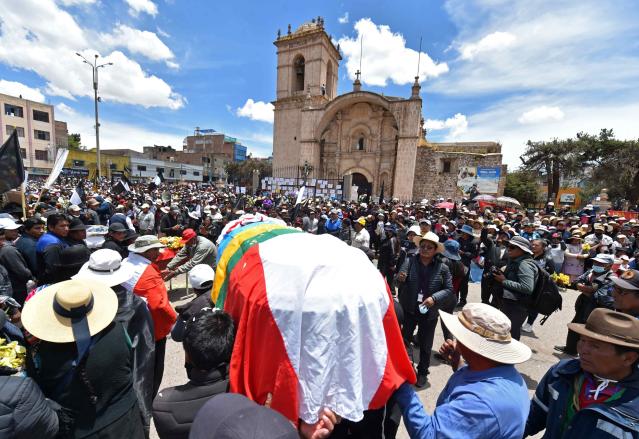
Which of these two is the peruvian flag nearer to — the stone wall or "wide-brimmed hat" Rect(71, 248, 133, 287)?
"wide-brimmed hat" Rect(71, 248, 133, 287)

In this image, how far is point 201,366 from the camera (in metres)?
1.52

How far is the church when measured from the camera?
84.2ft

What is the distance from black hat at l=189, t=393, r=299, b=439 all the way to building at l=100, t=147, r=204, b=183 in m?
49.9

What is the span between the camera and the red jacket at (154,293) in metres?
2.63

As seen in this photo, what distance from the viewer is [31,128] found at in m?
35.9

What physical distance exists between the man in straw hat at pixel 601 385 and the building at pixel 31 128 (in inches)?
1939

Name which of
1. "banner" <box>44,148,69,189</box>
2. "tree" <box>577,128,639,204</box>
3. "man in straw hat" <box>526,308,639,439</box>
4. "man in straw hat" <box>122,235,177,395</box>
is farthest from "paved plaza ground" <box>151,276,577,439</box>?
"tree" <box>577,128,639,204</box>

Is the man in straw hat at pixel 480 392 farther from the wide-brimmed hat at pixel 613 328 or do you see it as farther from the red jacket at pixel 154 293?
the red jacket at pixel 154 293

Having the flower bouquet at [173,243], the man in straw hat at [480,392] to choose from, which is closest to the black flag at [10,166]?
the flower bouquet at [173,243]

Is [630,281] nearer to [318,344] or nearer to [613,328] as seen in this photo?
[613,328]

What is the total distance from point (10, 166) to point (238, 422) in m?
7.69

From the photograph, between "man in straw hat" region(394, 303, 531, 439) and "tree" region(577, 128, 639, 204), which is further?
"tree" region(577, 128, 639, 204)

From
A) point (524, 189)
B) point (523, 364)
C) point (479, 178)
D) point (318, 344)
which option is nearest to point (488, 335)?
point (318, 344)

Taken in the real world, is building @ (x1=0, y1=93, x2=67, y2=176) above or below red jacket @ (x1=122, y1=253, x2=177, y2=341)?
above
